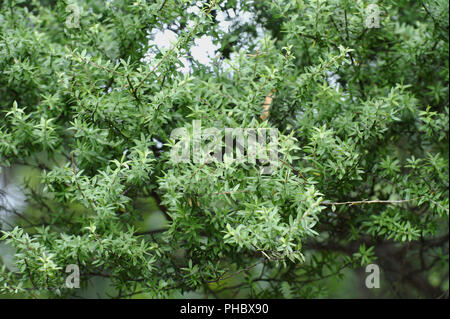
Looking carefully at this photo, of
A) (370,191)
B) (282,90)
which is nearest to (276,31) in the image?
(282,90)

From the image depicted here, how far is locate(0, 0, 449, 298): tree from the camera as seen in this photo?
2.50m

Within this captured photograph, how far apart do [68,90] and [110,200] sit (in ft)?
2.05

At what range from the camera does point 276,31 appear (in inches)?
139

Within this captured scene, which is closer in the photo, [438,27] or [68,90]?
[68,90]

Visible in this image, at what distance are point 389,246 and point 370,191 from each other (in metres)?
1.01

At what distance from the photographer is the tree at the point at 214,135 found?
2.50 m

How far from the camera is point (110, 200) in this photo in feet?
8.30

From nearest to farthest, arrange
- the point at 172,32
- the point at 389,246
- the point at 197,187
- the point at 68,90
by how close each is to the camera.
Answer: the point at 197,187 < the point at 68,90 < the point at 172,32 < the point at 389,246

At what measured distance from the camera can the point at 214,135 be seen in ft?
8.45

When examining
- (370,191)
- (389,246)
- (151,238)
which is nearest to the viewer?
(151,238)
